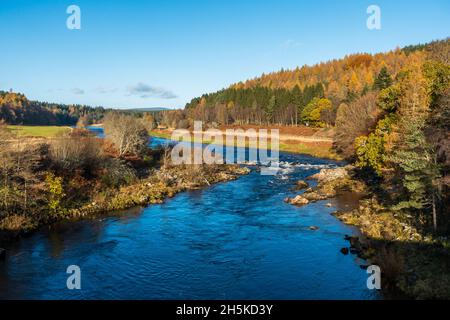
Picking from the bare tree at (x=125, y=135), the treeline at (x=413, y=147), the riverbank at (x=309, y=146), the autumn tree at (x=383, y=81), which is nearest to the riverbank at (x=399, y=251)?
the treeline at (x=413, y=147)

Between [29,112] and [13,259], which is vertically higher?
[29,112]

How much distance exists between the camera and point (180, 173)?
49688mm

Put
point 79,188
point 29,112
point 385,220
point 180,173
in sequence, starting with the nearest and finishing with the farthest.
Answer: point 385,220, point 79,188, point 180,173, point 29,112

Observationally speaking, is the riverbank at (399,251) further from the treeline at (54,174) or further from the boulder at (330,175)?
the treeline at (54,174)

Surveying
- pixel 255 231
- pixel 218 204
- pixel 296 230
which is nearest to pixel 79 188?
pixel 218 204

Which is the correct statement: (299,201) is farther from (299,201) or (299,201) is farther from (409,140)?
(409,140)

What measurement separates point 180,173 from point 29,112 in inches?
5442

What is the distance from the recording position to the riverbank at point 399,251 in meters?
18.4

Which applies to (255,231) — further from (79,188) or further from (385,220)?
(79,188)

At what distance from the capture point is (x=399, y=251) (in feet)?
73.5

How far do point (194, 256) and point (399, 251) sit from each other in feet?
39.9

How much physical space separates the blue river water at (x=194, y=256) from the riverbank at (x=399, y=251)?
1.11 meters

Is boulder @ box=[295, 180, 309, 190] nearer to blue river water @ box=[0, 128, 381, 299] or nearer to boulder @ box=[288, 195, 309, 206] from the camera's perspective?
boulder @ box=[288, 195, 309, 206]

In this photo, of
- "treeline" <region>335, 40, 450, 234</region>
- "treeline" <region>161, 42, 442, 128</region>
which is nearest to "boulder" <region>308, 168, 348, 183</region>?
"treeline" <region>335, 40, 450, 234</region>
